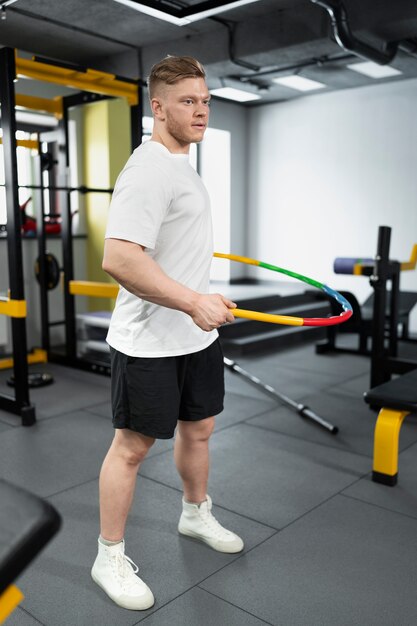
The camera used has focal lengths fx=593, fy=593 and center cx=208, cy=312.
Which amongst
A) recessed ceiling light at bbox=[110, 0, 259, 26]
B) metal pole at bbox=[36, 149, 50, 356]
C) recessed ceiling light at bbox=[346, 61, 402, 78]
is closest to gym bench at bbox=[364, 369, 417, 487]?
recessed ceiling light at bbox=[110, 0, 259, 26]

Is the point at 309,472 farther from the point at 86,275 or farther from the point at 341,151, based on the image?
the point at 341,151

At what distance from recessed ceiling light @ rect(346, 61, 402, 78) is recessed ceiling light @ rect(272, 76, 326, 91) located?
572 mm

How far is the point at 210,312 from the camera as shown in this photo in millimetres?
1536

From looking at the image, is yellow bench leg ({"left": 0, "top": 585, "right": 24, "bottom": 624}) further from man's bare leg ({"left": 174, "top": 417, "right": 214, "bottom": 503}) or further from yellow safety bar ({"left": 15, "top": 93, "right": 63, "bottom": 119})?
yellow safety bar ({"left": 15, "top": 93, "right": 63, "bottom": 119})

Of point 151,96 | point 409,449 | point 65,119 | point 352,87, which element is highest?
point 352,87

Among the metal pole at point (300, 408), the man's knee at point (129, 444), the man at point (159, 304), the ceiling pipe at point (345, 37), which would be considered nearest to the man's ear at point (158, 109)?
the man at point (159, 304)

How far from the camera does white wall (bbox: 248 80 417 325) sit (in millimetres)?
6699

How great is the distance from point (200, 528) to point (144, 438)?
56 cm

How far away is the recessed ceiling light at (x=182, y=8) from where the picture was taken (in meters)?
3.96

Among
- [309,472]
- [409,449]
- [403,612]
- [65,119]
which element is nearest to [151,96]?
[403,612]

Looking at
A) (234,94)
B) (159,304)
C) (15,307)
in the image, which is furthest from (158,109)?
(234,94)

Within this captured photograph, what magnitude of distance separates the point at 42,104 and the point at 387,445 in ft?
12.1

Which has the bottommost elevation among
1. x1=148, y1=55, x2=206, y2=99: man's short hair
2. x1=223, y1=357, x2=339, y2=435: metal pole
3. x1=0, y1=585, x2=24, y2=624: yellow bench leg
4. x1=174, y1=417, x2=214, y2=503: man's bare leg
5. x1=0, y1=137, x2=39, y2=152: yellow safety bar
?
x1=223, y1=357, x2=339, y2=435: metal pole

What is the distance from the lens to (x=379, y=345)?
3785 mm
